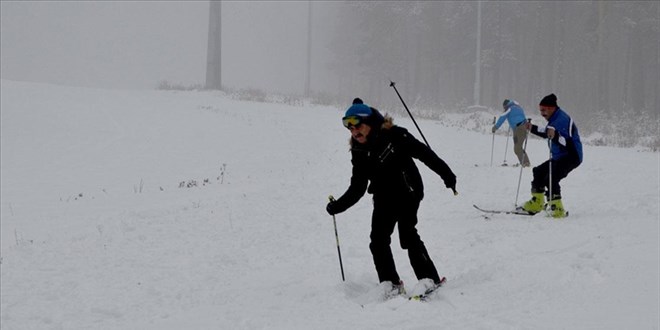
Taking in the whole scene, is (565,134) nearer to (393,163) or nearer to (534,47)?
(393,163)

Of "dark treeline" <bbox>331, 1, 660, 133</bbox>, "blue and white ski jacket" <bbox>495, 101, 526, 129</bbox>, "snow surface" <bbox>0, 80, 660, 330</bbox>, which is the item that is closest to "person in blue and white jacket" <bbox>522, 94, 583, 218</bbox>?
"snow surface" <bbox>0, 80, 660, 330</bbox>

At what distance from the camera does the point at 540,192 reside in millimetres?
8773

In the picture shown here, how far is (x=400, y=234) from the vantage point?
5316 millimetres

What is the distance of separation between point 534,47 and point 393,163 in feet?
142

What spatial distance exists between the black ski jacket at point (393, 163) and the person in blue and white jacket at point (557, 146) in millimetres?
3846

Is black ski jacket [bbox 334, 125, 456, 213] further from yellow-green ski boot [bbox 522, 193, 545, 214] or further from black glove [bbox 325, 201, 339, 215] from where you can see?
yellow-green ski boot [bbox 522, 193, 545, 214]

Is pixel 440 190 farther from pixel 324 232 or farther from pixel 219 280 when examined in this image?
pixel 219 280

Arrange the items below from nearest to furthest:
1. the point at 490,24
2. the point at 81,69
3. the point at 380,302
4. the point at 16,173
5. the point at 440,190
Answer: the point at 380,302, the point at 440,190, the point at 16,173, the point at 490,24, the point at 81,69

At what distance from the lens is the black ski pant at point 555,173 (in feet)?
27.9

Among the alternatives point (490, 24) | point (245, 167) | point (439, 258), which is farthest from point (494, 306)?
point (490, 24)

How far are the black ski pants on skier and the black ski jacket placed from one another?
0.08 m

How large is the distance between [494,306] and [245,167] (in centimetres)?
1114

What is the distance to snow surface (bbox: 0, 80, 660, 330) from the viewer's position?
16.3 ft

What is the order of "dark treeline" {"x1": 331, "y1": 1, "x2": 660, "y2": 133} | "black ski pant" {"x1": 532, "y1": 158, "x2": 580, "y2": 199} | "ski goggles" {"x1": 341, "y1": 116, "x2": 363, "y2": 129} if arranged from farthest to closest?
"dark treeline" {"x1": 331, "y1": 1, "x2": 660, "y2": 133}
"black ski pant" {"x1": 532, "y1": 158, "x2": 580, "y2": 199}
"ski goggles" {"x1": 341, "y1": 116, "x2": 363, "y2": 129}
